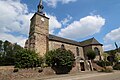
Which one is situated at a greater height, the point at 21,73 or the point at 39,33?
the point at 39,33

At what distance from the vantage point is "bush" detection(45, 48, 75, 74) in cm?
2644

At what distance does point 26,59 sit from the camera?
23.6 m

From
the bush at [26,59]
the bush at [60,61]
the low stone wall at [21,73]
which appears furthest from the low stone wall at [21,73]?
the bush at [60,61]

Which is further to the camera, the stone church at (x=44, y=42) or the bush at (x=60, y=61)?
the stone church at (x=44, y=42)

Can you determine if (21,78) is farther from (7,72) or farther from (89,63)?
(89,63)

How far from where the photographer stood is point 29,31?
41.4m

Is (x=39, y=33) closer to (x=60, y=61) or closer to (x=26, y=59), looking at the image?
(x=60, y=61)

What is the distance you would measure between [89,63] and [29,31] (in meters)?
20.9

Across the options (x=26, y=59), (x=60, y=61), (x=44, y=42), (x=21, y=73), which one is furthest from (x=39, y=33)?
(x=21, y=73)

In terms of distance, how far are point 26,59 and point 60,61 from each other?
684cm

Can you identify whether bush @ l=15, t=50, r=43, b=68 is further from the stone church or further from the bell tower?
the bell tower

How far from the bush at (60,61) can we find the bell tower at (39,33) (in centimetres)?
A: 861

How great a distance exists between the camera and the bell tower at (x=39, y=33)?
36.1m

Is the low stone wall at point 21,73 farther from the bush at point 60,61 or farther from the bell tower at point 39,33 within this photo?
the bell tower at point 39,33
